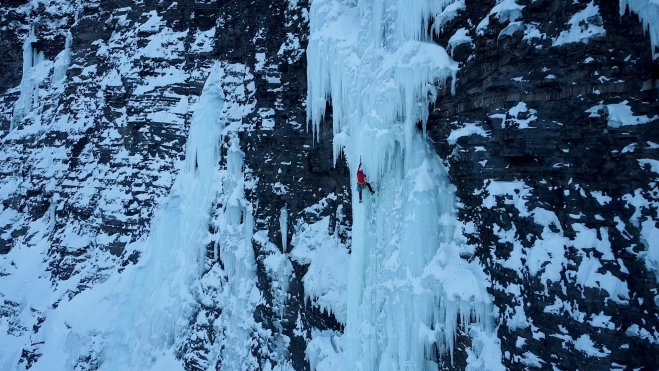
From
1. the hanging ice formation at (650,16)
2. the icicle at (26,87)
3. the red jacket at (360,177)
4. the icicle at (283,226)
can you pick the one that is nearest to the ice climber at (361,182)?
the red jacket at (360,177)

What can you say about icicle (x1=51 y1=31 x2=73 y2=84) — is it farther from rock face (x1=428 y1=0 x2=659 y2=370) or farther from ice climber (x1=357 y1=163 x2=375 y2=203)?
rock face (x1=428 y1=0 x2=659 y2=370)

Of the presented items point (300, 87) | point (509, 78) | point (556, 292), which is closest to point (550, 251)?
point (556, 292)

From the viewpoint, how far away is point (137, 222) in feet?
36.6

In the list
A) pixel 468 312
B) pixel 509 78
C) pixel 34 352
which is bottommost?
pixel 34 352

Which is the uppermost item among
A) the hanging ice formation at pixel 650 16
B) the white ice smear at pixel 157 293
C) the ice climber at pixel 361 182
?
the hanging ice formation at pixel 650 16

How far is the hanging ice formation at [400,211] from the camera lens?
221 inches

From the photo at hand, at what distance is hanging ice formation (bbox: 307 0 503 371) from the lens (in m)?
5.62

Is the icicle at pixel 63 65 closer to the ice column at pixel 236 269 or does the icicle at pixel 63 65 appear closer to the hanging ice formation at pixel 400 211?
the ice column at pixel 236 269

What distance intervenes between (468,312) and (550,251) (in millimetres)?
1429

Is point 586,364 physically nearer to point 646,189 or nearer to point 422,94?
point 646,189

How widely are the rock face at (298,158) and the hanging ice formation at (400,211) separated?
27 cm

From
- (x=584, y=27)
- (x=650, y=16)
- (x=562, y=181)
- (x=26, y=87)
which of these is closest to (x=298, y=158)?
(x=562, y=181)

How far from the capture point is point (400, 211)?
255 inches

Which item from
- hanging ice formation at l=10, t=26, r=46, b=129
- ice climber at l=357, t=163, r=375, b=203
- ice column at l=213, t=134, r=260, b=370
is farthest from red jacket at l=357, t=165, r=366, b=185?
hanging ice formation at l=10, t=26, r=46, b=129
